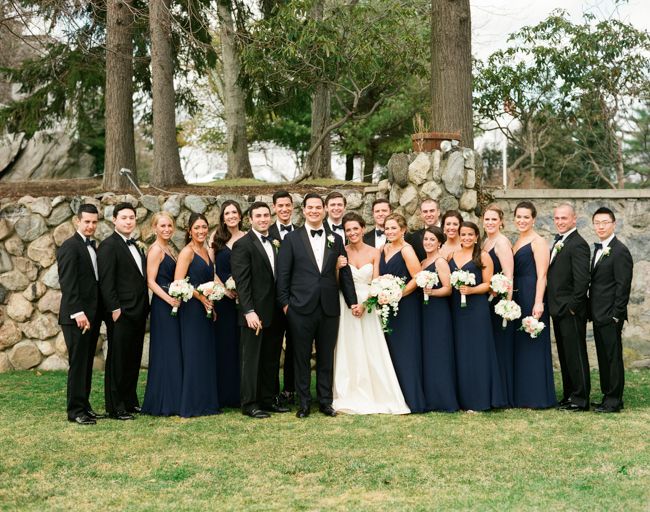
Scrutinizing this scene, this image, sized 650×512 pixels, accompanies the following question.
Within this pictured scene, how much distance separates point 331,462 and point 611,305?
10.4 ft

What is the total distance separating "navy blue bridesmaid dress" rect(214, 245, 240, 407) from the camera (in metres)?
8.36

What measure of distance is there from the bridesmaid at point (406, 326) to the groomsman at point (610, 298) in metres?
1.61

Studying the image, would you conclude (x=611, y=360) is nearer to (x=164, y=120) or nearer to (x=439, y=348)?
(x=439, y=348)

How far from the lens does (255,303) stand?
7844 mm

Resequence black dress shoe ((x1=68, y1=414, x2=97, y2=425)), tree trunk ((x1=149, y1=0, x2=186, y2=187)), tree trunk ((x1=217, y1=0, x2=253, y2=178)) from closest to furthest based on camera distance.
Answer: black dress shoe ((x1=68, y1=414, x2=97, y2=425)) → tree trunk ((x1=149, y1=0, x2=186, y2=187)) → tree trunk ((x1=217, y1=0, x2=253, y2=178))

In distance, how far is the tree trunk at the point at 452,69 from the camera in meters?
12.1

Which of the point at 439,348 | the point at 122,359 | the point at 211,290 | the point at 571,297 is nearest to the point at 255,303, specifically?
the point at 211,290

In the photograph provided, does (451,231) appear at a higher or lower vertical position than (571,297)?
higher

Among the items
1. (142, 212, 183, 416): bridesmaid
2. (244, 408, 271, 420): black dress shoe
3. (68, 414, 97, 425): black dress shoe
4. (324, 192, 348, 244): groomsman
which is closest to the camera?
(68, 414, 97, 425): black dress shoe

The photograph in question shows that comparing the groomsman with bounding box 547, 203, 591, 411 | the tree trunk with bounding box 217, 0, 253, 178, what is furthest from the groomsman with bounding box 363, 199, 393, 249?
the tree trunk with bounding box 217, 0, 253, 178

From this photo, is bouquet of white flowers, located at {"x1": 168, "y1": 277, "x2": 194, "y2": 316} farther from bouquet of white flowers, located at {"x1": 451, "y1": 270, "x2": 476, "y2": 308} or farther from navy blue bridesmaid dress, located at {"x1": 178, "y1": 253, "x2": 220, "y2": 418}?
bouquet of white flowers, located at {"x1": 451, "y1": 270, "x2": 476, "y2": 308}

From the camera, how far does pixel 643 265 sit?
1110 cm

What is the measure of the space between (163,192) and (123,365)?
5094mm

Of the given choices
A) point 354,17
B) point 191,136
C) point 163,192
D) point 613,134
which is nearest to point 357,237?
point 163,192
